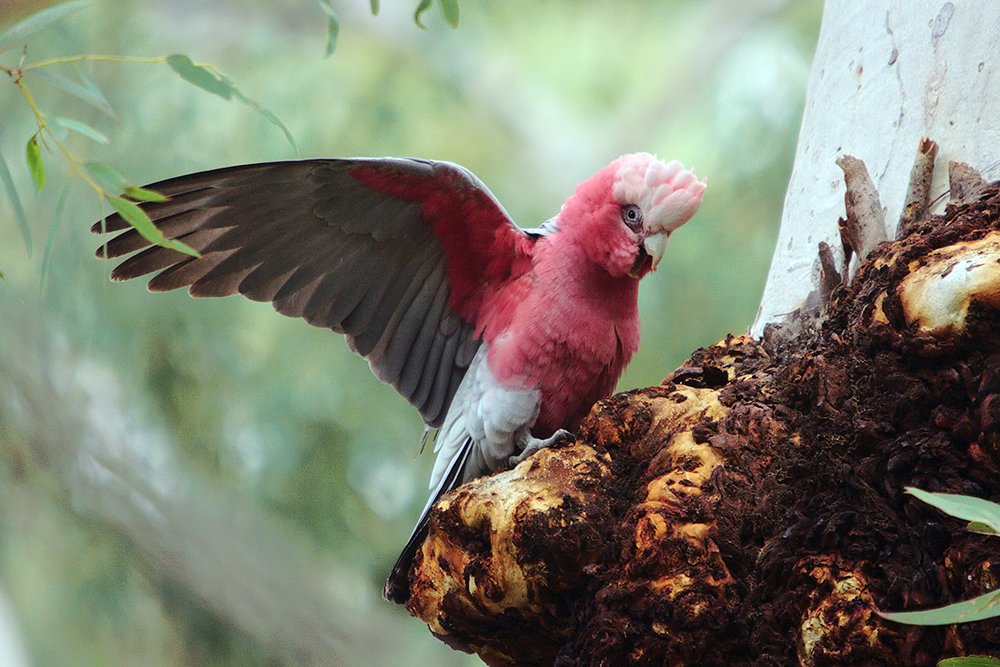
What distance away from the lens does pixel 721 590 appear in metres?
1.57

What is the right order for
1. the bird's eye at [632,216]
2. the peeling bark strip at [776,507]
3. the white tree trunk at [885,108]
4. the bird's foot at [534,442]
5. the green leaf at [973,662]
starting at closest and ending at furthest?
the green leaf at [973,662], the peeling bark strip at [776,507], the white tree trunk at [885,108], the bird's foot at [534,442], the bird's eye at [632,216]

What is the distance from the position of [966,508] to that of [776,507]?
0.54 metres

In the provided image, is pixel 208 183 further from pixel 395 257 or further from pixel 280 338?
pixel 280 338

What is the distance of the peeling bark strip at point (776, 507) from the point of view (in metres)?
1.41

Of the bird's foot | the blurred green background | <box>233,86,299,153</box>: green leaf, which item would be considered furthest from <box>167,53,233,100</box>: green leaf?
the blurred green background

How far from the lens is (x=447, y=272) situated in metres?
2.55

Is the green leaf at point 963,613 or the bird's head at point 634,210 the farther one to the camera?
the bird's head at point 634,210

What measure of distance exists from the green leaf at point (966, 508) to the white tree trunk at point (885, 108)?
2.79ft

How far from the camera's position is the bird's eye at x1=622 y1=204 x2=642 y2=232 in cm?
240

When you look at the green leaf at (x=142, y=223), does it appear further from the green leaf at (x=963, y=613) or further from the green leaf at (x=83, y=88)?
the green leaf at (x=963, y=613)

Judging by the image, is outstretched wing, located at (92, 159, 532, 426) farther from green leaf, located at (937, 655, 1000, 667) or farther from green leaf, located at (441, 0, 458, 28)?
green leaf, located at (937, 655, 1000, 667)

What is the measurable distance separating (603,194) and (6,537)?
4021 millimetres

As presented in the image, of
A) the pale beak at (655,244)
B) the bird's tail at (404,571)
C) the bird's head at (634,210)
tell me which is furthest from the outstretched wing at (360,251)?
the bird's tail at (404,571)

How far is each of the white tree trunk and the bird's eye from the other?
0.33m
